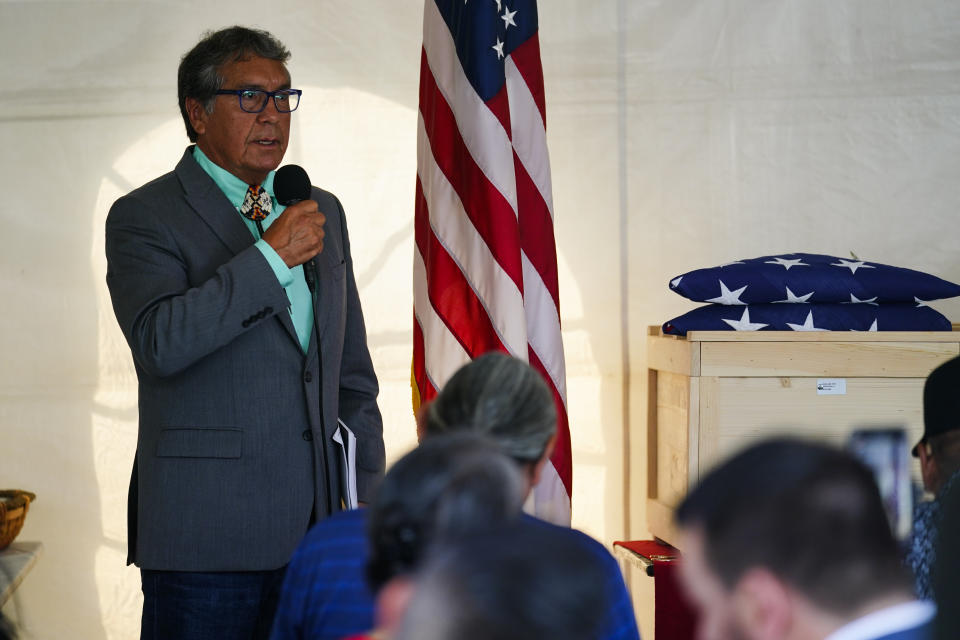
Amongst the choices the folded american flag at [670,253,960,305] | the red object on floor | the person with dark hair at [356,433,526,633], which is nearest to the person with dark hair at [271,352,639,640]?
the person with dark hair at [356,433,526,633]

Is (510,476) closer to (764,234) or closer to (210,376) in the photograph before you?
(210,376)

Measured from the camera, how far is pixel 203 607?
6.61ft

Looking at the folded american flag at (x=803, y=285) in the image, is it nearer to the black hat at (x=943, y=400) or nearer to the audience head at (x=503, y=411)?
the black hat at (x=943, y=400)


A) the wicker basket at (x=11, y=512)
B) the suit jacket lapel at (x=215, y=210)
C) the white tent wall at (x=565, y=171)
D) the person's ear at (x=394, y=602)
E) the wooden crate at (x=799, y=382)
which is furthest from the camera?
the white tent wall at (x=565, y=171)

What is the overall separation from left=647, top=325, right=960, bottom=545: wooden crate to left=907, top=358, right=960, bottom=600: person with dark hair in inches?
40.0

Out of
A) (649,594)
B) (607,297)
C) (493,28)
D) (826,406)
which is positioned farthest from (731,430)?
(493,28)

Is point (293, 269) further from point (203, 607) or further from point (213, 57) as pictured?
point (203, 607)

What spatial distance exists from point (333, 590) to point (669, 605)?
1764 millimetres

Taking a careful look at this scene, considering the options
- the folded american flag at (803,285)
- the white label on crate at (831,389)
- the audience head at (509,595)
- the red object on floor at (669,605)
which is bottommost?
the red object on floor at (669,605)

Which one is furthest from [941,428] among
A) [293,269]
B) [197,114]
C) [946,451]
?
[197,114]

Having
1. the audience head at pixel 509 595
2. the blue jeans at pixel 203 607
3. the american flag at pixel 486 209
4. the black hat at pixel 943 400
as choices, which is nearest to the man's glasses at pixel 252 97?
the american flag at pixel 486 209

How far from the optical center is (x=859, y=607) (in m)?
0.88

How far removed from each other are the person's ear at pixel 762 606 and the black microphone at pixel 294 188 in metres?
1.43

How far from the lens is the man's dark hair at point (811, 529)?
2.86 ft
